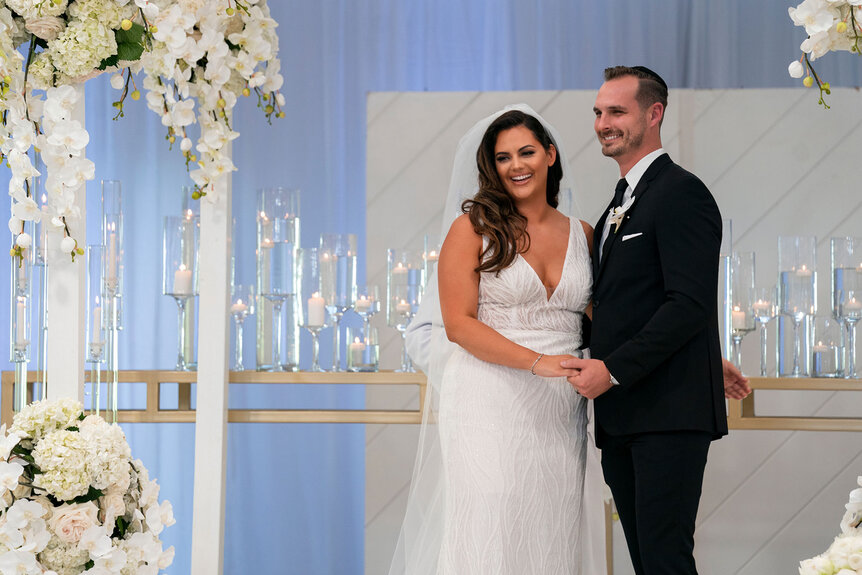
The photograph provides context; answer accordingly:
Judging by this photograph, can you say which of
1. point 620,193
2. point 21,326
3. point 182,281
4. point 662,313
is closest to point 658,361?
point 662,313

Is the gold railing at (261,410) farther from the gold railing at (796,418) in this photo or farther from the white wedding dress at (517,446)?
the gold railing at (796,418)

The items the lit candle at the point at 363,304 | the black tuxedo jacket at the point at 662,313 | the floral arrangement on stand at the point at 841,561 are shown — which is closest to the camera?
the floral arrangement on stand at the point at 841,561

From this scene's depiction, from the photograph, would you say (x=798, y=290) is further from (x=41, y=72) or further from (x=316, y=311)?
(x=41, y=72)

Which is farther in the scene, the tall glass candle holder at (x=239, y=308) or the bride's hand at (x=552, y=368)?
the tall glass candle holder at (x=239, y=308)

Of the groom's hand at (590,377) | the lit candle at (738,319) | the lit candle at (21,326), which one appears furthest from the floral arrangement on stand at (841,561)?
the lit candle at (21,326)

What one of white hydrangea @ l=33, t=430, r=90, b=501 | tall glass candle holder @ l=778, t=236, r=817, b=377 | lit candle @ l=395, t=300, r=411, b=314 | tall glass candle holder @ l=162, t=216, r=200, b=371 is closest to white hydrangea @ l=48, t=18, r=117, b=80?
white hydrangea @ l=33, t=430, r=90, b=501

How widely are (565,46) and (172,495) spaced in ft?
9.61

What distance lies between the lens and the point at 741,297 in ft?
10.9

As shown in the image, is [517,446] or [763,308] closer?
[517,446]

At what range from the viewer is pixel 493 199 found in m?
2.57

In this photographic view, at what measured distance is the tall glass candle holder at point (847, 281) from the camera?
3242 millimetres

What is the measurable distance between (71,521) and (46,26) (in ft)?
3.46

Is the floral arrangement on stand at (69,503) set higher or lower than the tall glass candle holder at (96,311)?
lower

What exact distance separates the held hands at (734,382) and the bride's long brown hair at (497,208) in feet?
2.19
